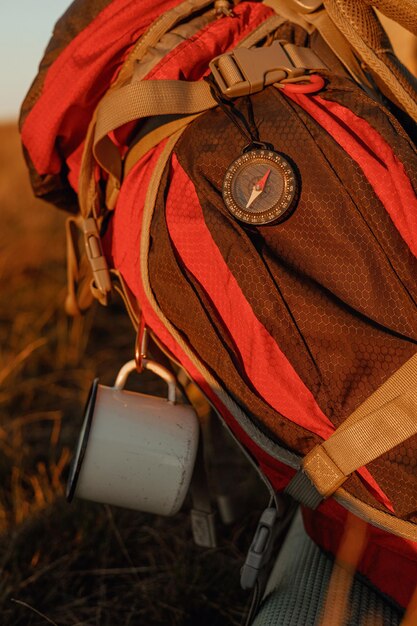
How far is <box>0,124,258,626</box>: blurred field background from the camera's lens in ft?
4.61

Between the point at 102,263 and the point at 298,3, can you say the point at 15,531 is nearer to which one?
the point at 102,263

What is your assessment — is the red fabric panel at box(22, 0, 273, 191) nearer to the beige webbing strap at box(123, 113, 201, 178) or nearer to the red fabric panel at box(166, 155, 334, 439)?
the beige webbing strap at box(123, 113, 201, 178)

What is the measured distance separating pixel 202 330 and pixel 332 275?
23 centimetres

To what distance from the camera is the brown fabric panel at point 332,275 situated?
965 mm

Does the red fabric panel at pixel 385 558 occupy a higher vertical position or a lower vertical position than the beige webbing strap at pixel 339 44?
lower

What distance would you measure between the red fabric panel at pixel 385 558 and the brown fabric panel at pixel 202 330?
0.15m

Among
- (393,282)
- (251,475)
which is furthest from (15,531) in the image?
(393,282)

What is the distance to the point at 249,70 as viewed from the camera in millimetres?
1062

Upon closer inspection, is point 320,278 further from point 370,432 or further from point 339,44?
point 339,44

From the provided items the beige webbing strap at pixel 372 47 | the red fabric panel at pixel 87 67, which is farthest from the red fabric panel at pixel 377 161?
the red fabric panel at pixel 87 67

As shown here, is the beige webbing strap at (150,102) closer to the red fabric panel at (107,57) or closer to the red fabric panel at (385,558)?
→ the red fabric panel at (107,57)

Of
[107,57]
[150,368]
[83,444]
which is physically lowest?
[83,444]

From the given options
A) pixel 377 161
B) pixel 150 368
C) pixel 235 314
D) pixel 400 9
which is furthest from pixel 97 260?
pixel 400 9

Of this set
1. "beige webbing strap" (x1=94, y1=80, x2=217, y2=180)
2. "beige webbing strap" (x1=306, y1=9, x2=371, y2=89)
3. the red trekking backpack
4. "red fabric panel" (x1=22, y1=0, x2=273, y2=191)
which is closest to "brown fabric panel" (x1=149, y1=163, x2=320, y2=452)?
the red trekking backpack
